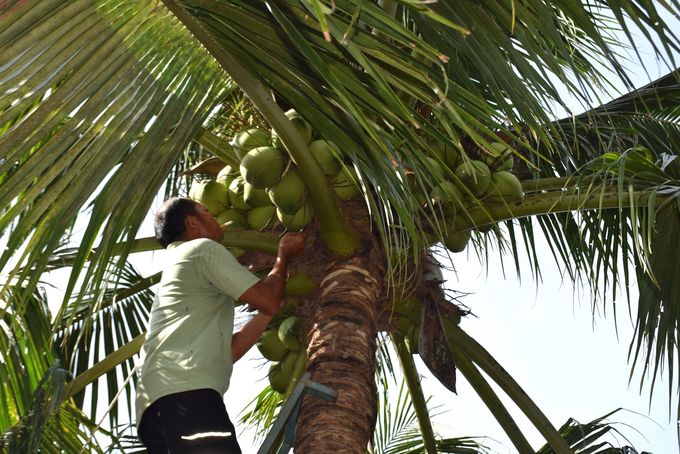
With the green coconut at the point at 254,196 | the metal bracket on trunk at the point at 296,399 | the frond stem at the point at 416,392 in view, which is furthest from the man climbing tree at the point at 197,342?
the frond stem at the point at 416,392

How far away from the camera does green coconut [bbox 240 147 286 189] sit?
3885 mm

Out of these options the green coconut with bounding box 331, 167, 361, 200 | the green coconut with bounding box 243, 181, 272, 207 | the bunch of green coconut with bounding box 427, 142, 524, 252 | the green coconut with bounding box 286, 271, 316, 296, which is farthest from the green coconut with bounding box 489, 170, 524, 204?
the green coconut with bounding box 243, 181, 272, 207

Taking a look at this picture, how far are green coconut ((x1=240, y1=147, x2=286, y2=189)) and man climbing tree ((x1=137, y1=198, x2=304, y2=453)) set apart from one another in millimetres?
240

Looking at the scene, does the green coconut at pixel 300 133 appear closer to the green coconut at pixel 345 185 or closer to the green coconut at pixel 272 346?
the green coconut at pixel 345 185

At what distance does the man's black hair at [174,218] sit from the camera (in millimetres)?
4102

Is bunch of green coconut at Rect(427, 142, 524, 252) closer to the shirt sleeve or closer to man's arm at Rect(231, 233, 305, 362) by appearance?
man's arm at Rect(231, 233, 305, 362)

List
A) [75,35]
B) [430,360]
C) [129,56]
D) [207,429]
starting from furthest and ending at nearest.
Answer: [430,360] → [207,429] → [129,56] → [75,35]

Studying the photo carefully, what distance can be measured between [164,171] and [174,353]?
616mm

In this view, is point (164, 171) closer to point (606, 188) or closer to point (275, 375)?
point (275, 375)

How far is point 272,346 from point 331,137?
1.56 metres

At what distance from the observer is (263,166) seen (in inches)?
153

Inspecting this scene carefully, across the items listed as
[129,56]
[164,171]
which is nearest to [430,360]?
[164,171]

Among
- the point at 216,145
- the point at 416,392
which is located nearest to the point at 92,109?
the point at 216,145

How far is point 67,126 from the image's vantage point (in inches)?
115
